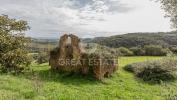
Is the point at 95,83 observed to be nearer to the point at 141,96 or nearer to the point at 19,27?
the point at 141,96

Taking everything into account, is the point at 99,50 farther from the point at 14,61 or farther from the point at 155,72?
the point at 14,61

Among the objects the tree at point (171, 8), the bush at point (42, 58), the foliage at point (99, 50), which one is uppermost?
the tree at point (171, 8)

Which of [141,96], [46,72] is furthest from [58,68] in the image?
[141,96]

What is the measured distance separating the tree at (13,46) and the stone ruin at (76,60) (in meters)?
4.17

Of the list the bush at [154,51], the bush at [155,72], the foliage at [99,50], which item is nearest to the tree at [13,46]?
the foliage at [99,50]

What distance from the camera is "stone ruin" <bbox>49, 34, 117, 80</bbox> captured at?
36.1m

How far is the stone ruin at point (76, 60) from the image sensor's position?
36.1 meters

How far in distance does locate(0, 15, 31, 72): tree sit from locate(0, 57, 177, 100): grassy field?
1798 mm

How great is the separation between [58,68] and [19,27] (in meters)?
6.35

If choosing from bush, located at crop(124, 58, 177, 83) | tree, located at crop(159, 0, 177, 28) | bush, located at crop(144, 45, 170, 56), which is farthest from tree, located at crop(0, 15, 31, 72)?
bush, located at crop(144, 45, 170, 56)

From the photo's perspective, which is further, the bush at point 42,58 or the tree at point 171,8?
the bush at point 42,58

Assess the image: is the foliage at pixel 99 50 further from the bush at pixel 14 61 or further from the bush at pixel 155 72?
the bush at pixel 14 61

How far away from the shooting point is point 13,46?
3538cm

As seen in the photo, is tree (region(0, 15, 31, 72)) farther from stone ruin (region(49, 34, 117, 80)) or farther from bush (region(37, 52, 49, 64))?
bush (region(37, 52, 49, 64))
